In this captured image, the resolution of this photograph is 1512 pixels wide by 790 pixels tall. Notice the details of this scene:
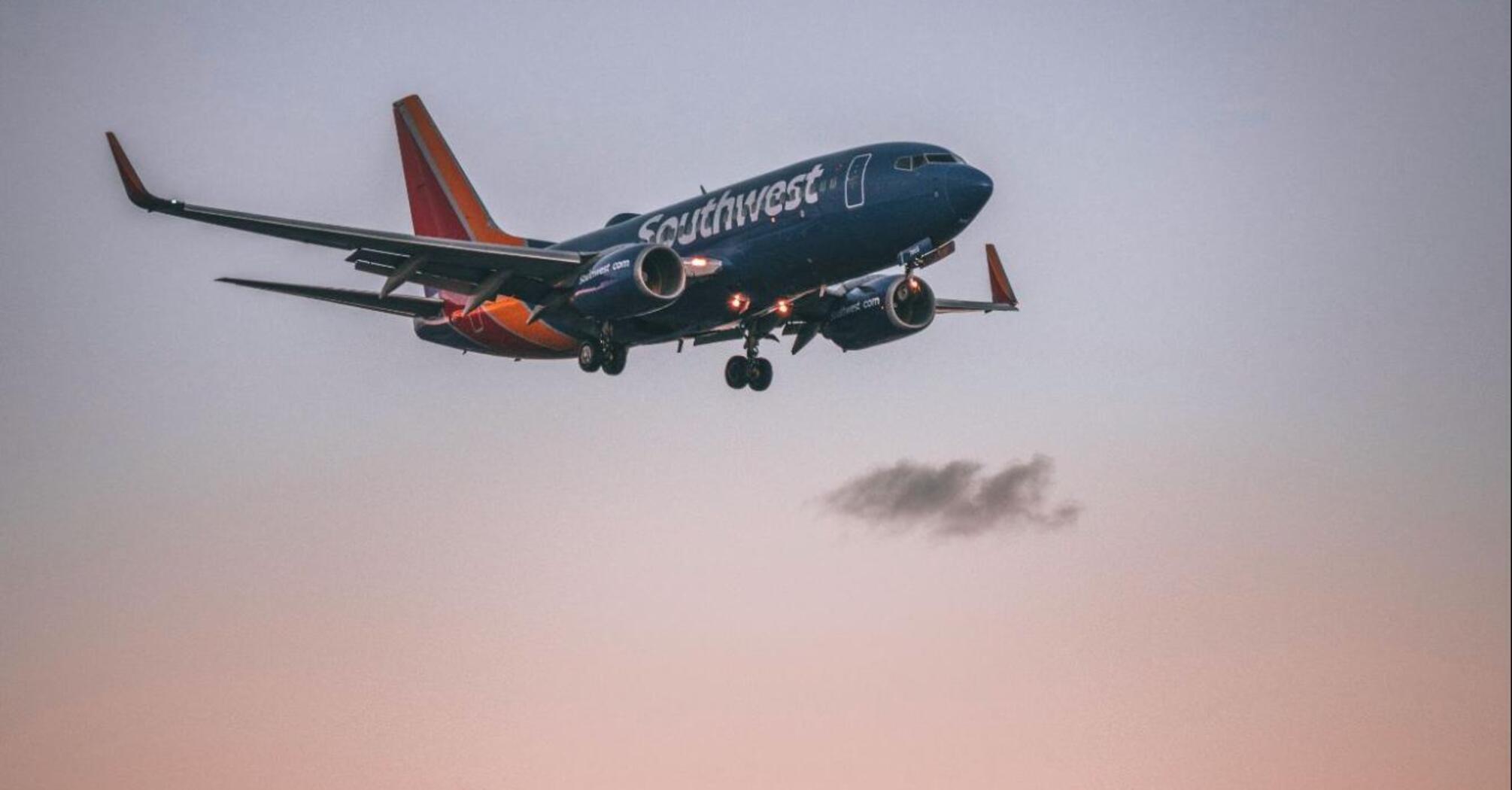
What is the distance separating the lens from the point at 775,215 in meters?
45.1

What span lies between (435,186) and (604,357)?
15.4 meters

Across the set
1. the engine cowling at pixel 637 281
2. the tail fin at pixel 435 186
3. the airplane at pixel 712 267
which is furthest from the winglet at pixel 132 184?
the tail fin at pixel 435 186

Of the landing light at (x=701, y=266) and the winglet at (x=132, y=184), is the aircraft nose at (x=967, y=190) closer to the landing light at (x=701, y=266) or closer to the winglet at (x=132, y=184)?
the landing light at (x=701, y=266)

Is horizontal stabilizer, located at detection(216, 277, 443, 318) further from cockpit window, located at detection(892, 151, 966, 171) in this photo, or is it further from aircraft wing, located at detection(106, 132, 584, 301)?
cockpit window, located at detection(892, 151, 966, 171)

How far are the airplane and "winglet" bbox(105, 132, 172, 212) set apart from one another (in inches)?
1.3

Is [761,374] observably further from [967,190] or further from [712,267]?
[967,190]

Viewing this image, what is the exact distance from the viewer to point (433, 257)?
48.2 meters

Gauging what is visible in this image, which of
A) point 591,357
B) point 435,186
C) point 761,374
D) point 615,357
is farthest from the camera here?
point 435,186

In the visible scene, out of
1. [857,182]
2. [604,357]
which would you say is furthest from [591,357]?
[857,182]

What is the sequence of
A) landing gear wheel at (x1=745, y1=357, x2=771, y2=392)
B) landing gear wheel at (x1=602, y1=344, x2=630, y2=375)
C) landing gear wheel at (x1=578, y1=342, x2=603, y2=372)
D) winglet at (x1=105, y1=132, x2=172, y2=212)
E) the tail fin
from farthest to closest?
A: the tail fin → landing gear wheel at (x1=745, y1=357, x2=771, y2=392) → landing gear wheel at (x1=578, y1=342, x2=603, y2=372) → landing gear wheel at (x1=602, y1=344, x2=630, y2=375) → winglet at (x1=105, y1=132, x2=172, y2=212)

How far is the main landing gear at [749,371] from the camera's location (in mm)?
52250

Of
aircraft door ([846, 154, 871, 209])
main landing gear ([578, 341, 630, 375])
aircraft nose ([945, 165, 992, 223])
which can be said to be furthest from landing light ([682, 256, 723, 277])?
aircraft nose ([945, 165, 992, 223])

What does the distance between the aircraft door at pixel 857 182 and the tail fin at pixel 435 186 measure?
17.2 m

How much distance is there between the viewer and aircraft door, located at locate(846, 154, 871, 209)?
4384 cm
